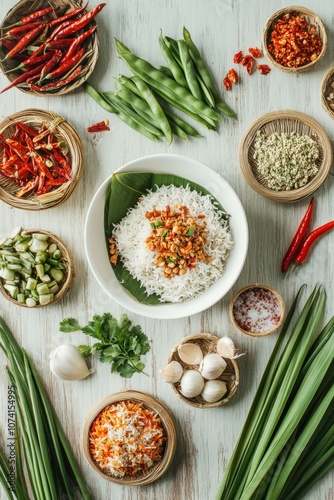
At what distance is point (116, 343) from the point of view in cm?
276

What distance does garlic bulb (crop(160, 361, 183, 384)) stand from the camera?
106 inches

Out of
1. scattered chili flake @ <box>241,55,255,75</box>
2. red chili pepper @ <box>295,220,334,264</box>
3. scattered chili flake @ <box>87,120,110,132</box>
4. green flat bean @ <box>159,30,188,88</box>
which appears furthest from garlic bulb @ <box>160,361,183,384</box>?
scattered chili flake @ <box>241,55,255,75</box>

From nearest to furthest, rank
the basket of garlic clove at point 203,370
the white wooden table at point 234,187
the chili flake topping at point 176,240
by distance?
the chili flake topping at point 176,240 → the basket of garlic clove at point 203,370 → the white wooden table at point 234,187

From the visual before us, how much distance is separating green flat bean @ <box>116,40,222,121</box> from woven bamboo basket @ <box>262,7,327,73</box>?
325mm

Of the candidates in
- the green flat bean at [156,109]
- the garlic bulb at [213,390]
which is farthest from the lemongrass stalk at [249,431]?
the green flat bean at [156,109]

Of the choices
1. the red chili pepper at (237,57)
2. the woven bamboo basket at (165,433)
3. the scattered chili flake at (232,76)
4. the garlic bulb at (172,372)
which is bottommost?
the woven bamboo basket at (165,433)

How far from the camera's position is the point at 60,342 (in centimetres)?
288

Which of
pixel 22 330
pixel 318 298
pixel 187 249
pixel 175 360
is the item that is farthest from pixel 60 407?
pixel 318 298

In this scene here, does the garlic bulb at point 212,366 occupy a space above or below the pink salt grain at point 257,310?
below

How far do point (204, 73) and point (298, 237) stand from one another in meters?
0.80

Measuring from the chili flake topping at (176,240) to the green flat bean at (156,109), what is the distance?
0.33 meters

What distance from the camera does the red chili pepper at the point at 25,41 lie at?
274cm

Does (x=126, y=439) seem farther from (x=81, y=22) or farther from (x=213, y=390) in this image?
(x=81, y=22)

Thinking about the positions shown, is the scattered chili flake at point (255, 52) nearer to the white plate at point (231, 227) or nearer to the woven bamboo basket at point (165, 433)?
the white plate at point (231, 227)
